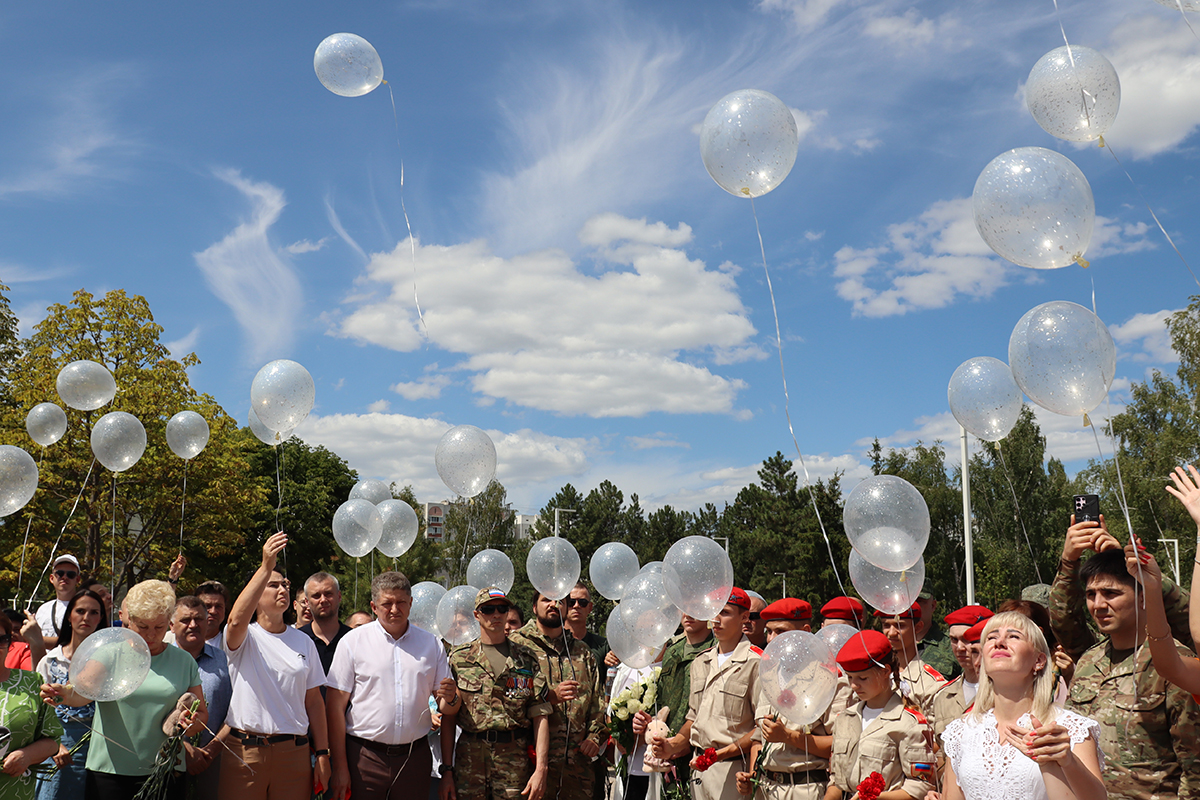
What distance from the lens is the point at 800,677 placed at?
4.59m

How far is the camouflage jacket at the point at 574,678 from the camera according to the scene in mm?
6004

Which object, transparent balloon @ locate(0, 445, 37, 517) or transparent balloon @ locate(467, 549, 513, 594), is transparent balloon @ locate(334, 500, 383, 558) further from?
transparent balloon @ locate(0, 445, 37, 517)

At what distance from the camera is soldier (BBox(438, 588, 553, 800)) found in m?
5.50

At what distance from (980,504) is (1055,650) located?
1339 inches

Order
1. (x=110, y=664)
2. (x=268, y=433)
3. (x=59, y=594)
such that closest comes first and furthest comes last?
(x=110, y=664), (x=59, y=594), (x=268, y=433)

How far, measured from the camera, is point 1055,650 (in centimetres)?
471

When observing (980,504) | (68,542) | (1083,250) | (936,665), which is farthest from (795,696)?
(980,504)

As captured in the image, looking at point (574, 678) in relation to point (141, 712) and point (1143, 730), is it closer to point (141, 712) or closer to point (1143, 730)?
point (141, 712)

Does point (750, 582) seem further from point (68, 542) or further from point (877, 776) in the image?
point (877, 776)

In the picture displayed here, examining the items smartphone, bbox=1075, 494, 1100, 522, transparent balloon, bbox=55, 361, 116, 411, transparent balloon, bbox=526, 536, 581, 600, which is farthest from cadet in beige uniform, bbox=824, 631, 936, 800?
transparent balloon, bbox=55, 361, 116, 411

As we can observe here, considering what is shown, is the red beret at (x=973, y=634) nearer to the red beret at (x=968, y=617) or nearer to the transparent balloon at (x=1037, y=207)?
the red beret at (x=968, y=617)

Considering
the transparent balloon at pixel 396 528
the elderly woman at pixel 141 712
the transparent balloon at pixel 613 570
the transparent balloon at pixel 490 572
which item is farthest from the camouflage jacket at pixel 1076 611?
the transparent balloon at pixel 396 528

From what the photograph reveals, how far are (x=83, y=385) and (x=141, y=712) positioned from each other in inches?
288

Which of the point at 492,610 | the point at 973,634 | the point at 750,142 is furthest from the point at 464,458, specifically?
the point at 973,634
